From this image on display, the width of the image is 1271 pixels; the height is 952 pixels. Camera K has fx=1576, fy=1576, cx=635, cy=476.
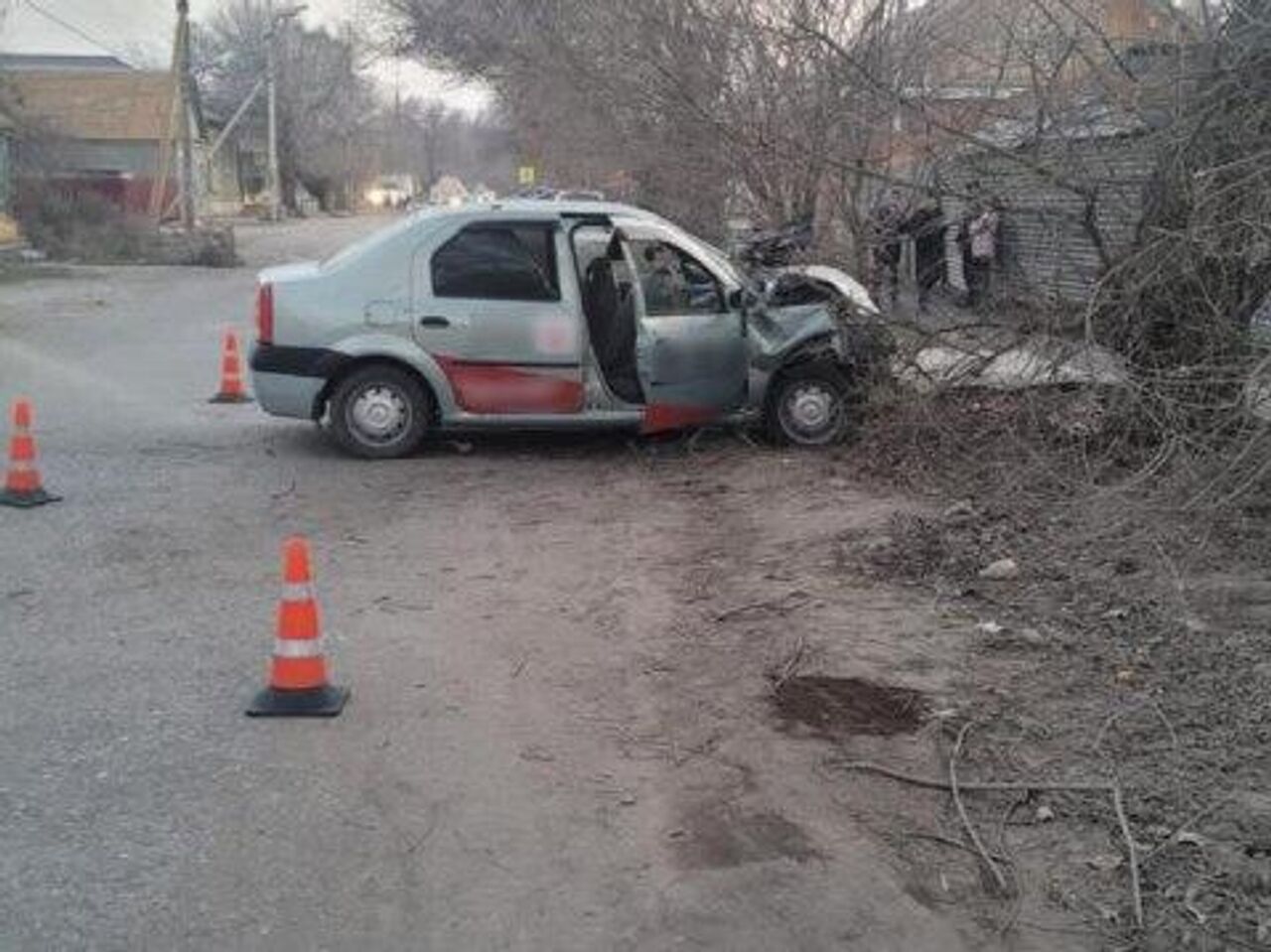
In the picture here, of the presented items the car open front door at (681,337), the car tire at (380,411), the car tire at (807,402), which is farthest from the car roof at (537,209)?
the car tire at (807,402)

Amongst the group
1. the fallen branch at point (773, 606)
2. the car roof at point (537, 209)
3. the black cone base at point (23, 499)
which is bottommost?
the fallen branch at point (773, 606)

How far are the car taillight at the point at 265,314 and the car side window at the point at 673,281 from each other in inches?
97.7

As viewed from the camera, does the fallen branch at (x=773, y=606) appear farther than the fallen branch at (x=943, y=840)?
Yes

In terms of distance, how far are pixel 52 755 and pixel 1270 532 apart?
5482 mm

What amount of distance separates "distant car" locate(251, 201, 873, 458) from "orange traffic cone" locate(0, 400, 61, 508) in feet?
5.76

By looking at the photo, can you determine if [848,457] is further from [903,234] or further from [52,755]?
[52,755]

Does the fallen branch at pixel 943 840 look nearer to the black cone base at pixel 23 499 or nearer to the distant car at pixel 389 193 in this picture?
the black cone base at pixel 23 499

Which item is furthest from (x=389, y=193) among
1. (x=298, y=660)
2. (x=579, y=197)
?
(x=298, y=660)

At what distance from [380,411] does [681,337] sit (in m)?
2.12

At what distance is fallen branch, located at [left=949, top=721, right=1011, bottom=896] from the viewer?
4484 mm

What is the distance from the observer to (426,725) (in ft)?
18.8

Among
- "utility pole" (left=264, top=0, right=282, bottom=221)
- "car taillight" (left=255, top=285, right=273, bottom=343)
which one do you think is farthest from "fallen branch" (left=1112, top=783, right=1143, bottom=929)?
"utility pole" (left=264, top=0, right=282, bottom=221)

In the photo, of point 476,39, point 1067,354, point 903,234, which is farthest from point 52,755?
point 476,39

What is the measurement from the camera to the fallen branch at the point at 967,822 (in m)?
4.48
